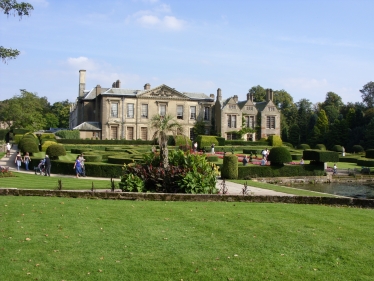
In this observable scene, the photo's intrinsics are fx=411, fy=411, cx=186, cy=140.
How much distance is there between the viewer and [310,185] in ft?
92.2

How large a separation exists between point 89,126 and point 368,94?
5631 cm

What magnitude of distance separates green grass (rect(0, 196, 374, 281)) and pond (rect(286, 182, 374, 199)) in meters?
15.3

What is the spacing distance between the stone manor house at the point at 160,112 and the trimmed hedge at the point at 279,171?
30749 mm

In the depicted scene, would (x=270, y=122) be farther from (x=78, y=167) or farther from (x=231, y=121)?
(x=78, y=167)

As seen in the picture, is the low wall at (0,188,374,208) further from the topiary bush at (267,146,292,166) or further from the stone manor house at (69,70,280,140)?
the stone manor house at (69,70,280,140)

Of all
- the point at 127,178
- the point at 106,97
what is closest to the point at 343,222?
the point at 127,178

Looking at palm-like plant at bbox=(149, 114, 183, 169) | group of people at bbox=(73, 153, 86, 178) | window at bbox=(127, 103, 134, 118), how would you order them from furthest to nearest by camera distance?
window at bbox=(127, 103, 134, 118), group of people at bbox=(73, 153, 86, 178), palm-like plant at bbox=(149, 114, 183, 169)

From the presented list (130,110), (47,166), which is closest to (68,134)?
(130,110)

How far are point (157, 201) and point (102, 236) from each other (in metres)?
3.99

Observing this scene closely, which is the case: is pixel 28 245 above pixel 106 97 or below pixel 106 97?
below

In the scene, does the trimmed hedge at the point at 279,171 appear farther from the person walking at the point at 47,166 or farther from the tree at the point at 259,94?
the tree at the point at 259,94

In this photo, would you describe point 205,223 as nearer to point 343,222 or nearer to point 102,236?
point 102,236

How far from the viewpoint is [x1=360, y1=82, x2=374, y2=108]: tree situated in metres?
81.3

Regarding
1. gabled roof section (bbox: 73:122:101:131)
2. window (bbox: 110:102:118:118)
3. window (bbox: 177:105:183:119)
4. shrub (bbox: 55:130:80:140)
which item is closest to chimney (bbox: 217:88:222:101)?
window (bbox: 177:105:183:119)
